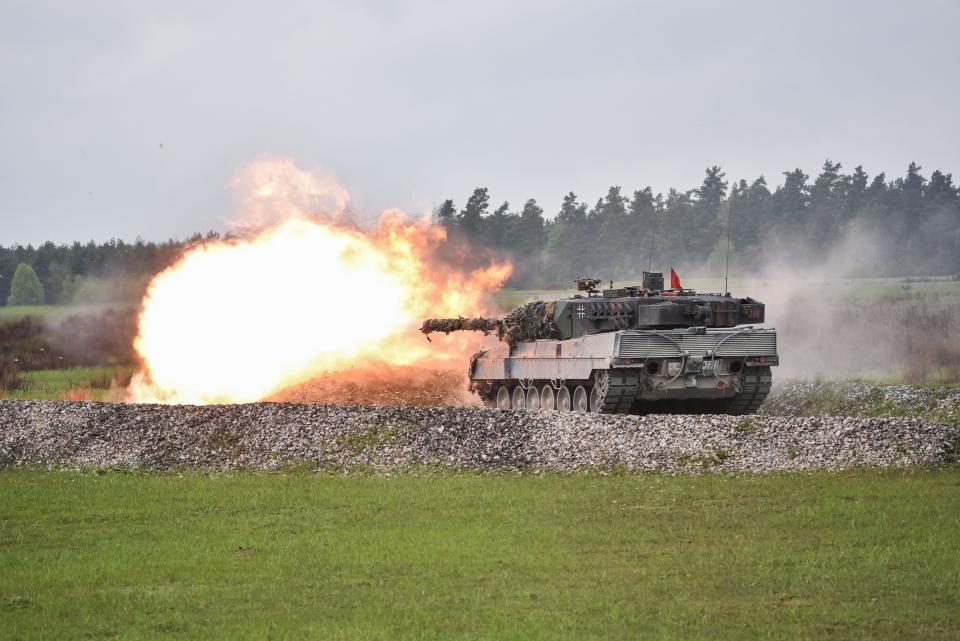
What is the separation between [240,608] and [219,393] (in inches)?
990

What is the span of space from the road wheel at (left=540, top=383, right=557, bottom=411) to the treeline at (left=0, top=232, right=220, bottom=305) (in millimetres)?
11660

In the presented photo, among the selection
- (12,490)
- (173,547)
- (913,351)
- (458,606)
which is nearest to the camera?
(458,606)

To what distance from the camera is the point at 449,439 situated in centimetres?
2586

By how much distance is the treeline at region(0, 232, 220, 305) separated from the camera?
44344mm

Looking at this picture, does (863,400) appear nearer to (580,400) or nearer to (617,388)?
(580,400)

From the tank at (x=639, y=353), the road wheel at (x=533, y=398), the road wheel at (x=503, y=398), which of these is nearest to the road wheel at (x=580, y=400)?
the tank at (x=639, y=353)

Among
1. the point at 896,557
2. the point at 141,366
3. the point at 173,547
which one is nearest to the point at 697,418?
the point at 896,557

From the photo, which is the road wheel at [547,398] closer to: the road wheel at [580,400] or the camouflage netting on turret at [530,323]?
the road wheel at [580,400]

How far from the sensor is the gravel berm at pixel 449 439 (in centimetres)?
2388

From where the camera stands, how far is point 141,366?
41.1 m

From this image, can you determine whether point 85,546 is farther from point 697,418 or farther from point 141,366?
point 141,366

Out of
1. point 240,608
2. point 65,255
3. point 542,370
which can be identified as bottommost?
point 240,608

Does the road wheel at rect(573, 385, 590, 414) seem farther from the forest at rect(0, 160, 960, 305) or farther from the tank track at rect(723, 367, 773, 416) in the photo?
the forest at rect(0, 160, 960, 305)

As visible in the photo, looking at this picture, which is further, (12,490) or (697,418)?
(697,418)
